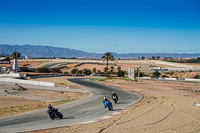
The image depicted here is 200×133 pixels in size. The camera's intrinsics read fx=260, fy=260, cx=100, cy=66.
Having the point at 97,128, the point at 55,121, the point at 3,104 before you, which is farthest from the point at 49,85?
the point at 97,128

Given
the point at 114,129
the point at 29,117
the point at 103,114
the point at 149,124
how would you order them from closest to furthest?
the point at 114,129
the point at 149,124
the point at 29,117
the point at 103,114

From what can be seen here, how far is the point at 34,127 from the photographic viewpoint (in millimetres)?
17625

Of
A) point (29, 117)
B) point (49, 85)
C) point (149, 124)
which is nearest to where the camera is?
point (149, 124)

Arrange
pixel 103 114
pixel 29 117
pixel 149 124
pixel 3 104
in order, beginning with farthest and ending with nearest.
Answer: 1. pixel 3 104
2. pixel 103 114
3. pixel 29 117
4. pixel 149 124

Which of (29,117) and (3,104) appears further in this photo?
(3,104)

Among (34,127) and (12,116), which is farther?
(12,116)

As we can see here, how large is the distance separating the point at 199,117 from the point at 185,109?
387 cm

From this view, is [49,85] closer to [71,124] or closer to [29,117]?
[29,117]

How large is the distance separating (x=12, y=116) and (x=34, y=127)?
15.7ft

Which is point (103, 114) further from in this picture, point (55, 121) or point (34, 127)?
point (34, 127)

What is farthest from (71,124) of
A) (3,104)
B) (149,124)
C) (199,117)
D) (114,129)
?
(3,104)

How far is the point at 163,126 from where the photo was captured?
16.7 metres

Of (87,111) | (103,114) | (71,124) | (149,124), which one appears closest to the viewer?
(149,124)

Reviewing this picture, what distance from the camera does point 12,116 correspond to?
21.5 m
